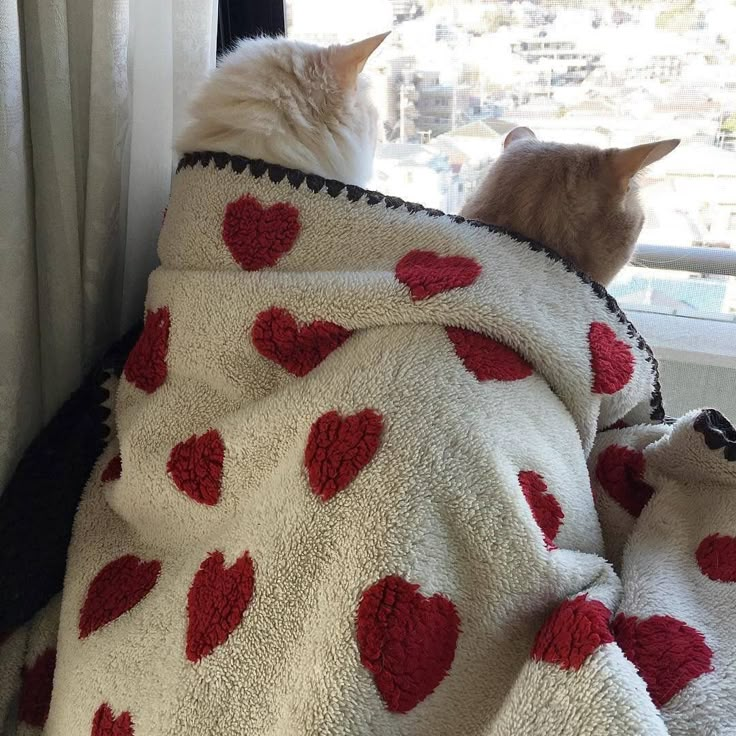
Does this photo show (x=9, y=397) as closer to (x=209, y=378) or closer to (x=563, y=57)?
(x=209, y=378)

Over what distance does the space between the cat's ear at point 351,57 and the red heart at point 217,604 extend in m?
0.57

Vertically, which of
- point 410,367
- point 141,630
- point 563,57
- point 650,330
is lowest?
point 141,630

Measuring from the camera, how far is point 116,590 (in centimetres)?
70

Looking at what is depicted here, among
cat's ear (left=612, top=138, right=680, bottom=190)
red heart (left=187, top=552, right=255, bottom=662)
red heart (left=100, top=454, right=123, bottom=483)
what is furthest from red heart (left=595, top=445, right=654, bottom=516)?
red heart (left=100, top=454, right=123, bottom=483)

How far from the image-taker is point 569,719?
1.74ft

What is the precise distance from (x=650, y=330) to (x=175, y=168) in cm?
76

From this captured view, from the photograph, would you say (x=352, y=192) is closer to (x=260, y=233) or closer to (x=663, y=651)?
(x=260, y=233)

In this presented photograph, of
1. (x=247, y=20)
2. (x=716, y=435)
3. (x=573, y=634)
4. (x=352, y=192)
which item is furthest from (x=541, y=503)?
(x=247, y=20)

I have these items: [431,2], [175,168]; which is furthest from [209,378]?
[431,2]

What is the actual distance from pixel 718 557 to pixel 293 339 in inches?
19.0

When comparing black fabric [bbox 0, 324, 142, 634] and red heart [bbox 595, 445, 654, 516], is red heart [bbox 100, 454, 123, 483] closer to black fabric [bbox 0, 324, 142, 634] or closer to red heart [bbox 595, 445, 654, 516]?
black fabric [bbox 0, 324, 142, 634]

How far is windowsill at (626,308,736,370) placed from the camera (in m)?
1.08

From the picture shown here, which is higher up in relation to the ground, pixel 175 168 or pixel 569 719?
pixel 175 168

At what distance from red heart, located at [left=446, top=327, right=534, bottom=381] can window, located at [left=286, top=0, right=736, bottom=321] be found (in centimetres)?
44
